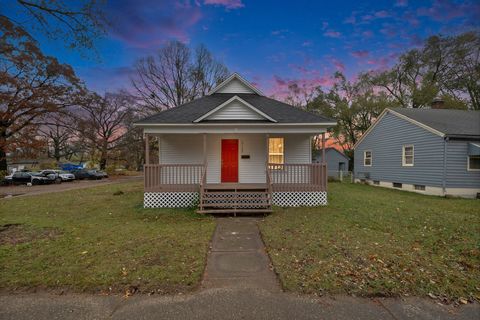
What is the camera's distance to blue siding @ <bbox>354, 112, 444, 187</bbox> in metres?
13.1

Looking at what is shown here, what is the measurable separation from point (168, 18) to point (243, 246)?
12.1 m

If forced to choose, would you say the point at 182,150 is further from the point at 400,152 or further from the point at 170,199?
the point at 400,152

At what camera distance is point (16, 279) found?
137 inches

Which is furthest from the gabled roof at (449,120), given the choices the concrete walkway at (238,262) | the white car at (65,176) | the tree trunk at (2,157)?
the tree trunk at (2,157)

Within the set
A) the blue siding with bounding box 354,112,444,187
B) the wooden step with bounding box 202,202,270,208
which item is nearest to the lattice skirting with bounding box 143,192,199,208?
the wooden step with bounding box 202,202,270,208

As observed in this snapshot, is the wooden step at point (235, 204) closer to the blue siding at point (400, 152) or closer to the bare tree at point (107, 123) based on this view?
the blue siding at point (400, 152)

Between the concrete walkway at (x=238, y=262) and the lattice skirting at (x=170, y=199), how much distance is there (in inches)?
117

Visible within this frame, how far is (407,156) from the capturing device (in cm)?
1514

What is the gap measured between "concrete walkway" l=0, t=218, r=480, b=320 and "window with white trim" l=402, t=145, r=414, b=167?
1469 centimetres

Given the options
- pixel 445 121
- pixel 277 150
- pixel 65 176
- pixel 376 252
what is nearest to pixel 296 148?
pixel 277 150

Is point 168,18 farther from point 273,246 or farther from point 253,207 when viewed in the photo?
point 273,246

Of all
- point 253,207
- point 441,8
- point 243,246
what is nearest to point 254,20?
point 441,8

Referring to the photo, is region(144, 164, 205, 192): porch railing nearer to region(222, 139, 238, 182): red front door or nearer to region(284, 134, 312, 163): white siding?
region(222, 139, 238, 182): red front door

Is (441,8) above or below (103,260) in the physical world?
above
